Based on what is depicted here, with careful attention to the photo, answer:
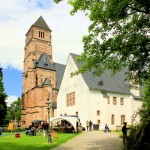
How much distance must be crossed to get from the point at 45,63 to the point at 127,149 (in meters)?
66.4

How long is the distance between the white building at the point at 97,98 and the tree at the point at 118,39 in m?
31.0

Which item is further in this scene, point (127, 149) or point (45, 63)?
point (45, 63)

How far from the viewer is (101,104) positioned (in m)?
53.2

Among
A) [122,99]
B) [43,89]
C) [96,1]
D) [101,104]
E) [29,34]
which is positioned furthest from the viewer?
[29,34]

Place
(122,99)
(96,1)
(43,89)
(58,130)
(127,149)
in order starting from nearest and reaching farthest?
(127,149)
(96,1)
(58,130)
(122,99)
(43,89)

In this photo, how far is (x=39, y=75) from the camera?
79.1 meters

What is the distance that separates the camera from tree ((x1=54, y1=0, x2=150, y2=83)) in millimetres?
18391

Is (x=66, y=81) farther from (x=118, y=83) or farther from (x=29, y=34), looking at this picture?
(x=29, y=34)

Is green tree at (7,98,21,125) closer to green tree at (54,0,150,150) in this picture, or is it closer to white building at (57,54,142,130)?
white building at (57,54,142,130)

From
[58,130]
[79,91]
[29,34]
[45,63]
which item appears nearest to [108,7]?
[58,130]

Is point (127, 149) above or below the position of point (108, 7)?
below

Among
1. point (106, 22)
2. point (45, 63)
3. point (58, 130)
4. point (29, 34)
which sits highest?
point (29, 34)

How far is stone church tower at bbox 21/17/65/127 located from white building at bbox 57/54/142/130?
52.8ft

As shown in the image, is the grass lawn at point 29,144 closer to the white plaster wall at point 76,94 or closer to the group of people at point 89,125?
the group of people at point 89,125
